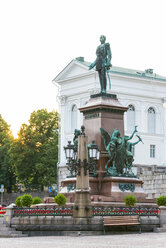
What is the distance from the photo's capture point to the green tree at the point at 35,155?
78062 millimetres

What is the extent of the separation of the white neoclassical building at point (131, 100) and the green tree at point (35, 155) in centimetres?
241

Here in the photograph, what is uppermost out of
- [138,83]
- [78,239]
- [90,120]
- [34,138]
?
[138,83]

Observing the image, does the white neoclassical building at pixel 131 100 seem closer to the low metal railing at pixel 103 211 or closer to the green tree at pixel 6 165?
the green tree at pixel 6 165

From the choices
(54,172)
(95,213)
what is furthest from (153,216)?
(54,172)

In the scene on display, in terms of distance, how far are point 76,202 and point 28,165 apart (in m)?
55.3

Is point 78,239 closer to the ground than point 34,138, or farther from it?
closer to the ground

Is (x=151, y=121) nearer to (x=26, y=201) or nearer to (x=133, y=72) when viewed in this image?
(x=133, y=72)

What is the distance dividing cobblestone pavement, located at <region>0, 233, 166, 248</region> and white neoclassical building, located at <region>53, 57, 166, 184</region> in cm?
5930

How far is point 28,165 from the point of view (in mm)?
78375

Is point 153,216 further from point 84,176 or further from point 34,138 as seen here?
point 34,138

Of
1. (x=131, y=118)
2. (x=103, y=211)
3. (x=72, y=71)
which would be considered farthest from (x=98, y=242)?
(x=72, y=71)

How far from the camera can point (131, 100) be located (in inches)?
3327

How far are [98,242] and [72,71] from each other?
6615 cm

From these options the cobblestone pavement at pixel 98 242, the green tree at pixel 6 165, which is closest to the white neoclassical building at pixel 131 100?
the green tree at pixel 6 165
